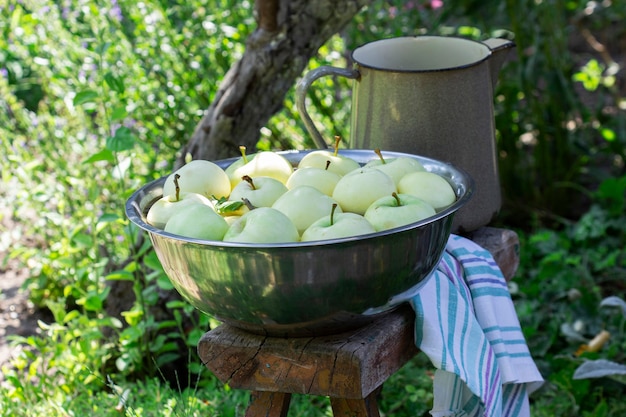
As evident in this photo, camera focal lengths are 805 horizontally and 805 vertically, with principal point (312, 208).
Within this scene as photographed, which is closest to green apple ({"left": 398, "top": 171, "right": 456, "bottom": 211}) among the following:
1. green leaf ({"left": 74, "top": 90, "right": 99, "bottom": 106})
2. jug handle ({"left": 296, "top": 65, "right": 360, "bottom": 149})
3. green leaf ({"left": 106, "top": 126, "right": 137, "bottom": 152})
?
jug handle ({"left": 296, "top": 65, "right": 360, "bottom": 149})

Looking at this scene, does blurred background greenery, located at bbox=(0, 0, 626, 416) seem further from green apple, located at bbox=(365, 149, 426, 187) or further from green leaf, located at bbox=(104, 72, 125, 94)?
green apple, located at bbox=(365, 149, 426, 187)

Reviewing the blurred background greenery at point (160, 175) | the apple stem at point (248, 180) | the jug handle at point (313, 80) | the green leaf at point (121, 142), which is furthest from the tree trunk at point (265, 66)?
the apple stem at point (248, 180)

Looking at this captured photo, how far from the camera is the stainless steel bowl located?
39.4 inches

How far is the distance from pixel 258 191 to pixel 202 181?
10 centimetres

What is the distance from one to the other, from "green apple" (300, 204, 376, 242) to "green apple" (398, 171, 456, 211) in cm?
15

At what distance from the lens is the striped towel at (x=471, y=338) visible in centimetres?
122

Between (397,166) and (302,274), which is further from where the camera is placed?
(397,166)

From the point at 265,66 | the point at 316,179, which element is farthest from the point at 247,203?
the point at 265,66

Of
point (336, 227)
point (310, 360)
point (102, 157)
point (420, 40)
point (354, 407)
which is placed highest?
point (420, 40)

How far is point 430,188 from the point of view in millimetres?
1203

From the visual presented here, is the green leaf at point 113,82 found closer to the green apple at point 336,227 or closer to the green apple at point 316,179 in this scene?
the green apple at point 316,179

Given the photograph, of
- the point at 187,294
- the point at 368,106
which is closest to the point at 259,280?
the point at 187,294

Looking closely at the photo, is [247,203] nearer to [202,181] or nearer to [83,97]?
[202,181]

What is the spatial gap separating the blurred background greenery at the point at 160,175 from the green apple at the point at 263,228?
0.48 metres
